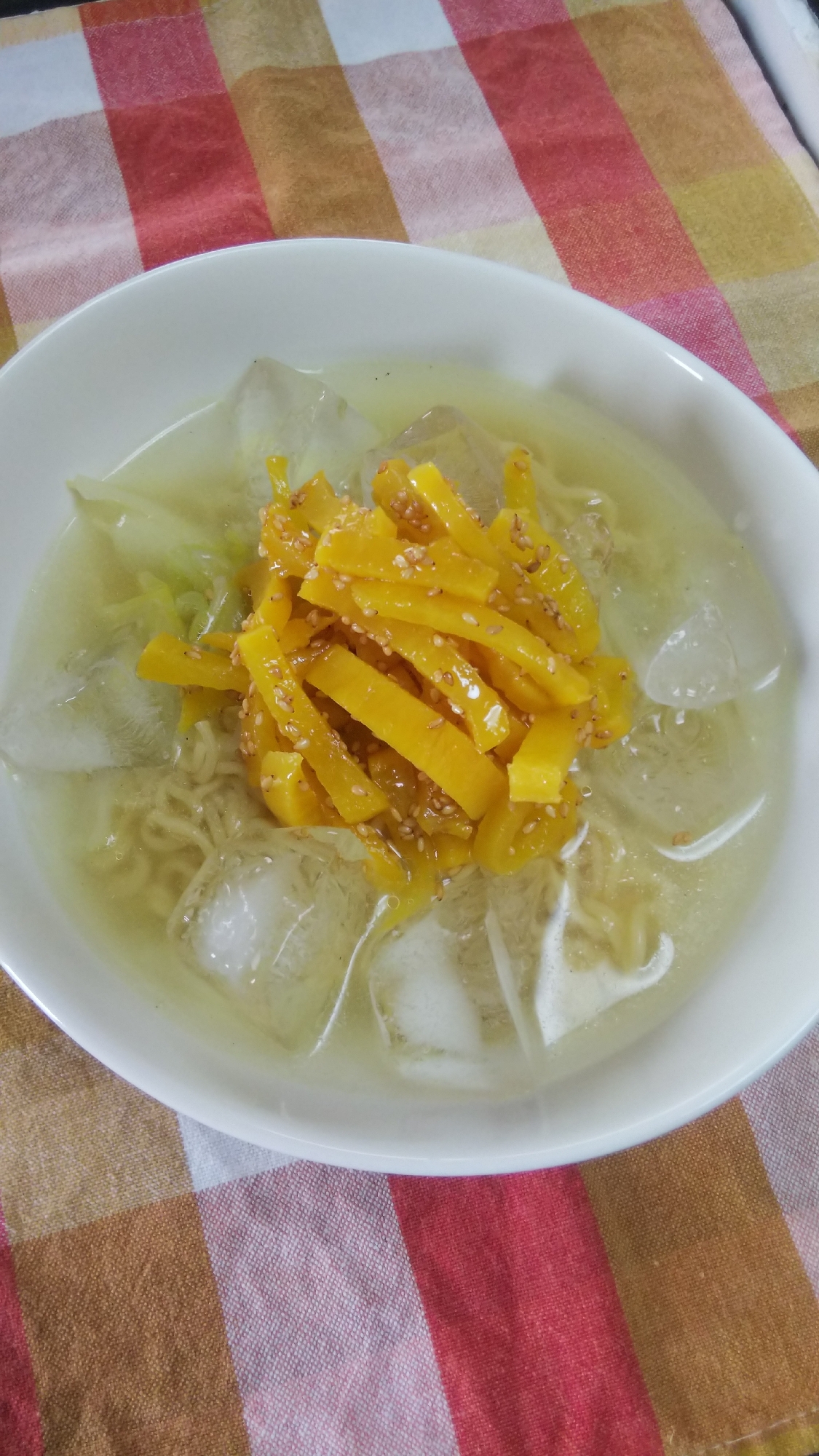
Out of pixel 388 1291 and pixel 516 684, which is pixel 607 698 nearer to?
pixel 516 684

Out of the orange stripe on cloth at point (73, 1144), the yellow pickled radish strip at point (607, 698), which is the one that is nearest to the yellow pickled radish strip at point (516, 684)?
the yellow pickled radish strip at point (607, 698)

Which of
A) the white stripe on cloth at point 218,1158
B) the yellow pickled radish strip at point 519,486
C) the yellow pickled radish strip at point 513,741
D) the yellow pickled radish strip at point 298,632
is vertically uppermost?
the yellow pickled radish strip at point 519,486

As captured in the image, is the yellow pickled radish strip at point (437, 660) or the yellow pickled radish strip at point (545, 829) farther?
the yellow pickled radish strip at point (545, 829)

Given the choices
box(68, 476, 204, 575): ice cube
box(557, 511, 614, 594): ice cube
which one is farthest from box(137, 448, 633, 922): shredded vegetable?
box(68, 476, 204, 575): ice cube

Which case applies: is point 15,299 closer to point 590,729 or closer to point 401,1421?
point 590,729

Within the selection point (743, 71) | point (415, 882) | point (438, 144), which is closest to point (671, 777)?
point (415, 882)

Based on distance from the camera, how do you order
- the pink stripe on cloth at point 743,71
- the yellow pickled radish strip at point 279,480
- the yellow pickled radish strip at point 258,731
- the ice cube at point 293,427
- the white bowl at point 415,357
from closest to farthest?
the white bowl at point 415,357 < the yellow pickled radish strip at point 258,731 < the yellow pickled radish strip at point 279,480 < the ice cube at point 293,427 < the pink stripe on cloth at point 743,71

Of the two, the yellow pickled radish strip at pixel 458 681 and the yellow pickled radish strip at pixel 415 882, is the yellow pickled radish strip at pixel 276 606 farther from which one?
the yellow pickled radish strip at pixel 415 882
